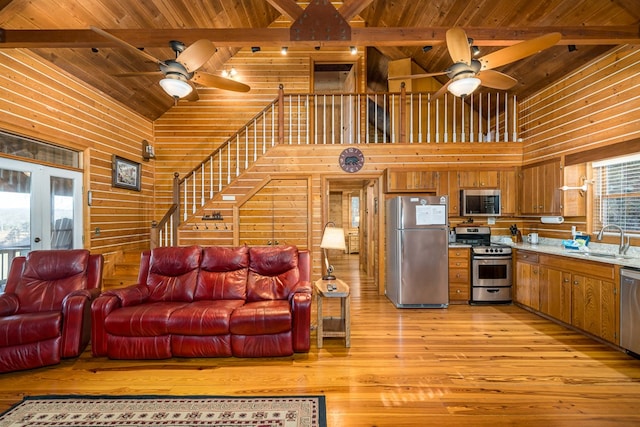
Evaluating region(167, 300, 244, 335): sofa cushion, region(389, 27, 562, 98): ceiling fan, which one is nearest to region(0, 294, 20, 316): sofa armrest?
region(167, 300, 244, 335): sofa cushion

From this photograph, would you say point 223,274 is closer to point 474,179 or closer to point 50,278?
point 50,278

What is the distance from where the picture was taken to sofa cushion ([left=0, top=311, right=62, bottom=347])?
8.47 ft

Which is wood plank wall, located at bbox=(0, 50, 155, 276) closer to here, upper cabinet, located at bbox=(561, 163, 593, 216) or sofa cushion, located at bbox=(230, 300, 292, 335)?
sofa cushion, located at bbox=(230, 300, 292, 335)

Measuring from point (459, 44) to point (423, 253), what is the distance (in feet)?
9.43

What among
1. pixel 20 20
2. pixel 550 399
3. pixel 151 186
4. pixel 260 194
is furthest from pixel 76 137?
pixel 550 399

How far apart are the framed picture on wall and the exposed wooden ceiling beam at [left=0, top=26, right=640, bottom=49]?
7.29ft

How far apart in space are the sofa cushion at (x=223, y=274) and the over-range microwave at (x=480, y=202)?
12.0 feet

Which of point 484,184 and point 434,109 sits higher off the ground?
point 434,109

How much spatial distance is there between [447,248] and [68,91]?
5.95 meters

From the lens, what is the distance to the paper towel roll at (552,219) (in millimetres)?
4384

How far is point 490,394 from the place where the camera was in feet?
7.71

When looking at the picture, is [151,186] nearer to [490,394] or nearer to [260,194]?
[260,194]

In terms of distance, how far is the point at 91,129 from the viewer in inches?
183

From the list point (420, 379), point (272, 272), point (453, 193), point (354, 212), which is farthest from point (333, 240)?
point (354, 212)
